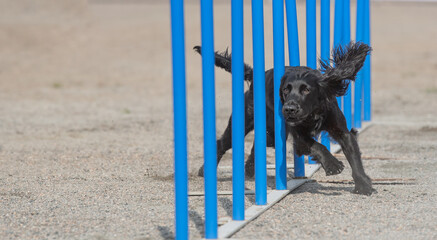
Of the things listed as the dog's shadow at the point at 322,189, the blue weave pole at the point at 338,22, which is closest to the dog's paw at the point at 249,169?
the dog's shadow at the point at 322,189

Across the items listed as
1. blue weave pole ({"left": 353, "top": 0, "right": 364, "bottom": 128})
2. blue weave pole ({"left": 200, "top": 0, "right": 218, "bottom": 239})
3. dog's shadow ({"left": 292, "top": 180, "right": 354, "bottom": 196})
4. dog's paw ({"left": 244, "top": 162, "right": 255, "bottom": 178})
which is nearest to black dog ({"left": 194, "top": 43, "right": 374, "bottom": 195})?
dog's shadow ({"left": 292, "top": 180, "right": 354, "bottom": 196})

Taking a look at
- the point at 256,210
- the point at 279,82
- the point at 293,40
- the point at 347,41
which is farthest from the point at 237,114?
the point at 347,41

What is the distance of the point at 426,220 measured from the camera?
4.72m

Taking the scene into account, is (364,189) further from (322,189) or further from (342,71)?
(342,71)

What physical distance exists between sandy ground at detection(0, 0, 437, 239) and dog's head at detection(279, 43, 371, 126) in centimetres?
70

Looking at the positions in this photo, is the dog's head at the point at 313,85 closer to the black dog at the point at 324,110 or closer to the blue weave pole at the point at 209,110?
the black dog at the point at 324,110

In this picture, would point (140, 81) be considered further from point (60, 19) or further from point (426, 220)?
point (426, 220)

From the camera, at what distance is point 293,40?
6000 mm

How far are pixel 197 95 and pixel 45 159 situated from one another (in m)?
8.59

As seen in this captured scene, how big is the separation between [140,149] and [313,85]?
11.5 ft

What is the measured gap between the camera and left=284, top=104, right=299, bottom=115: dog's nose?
5.27 metres

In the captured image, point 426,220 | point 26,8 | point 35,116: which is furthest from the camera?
point 26,8

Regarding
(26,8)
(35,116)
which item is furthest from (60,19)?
(35,116)

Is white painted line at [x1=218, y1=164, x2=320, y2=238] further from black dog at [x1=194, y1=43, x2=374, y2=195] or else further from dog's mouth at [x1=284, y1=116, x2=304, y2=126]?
dog's mouth at [x1=284, y1=116, x2=304, y2=126]
